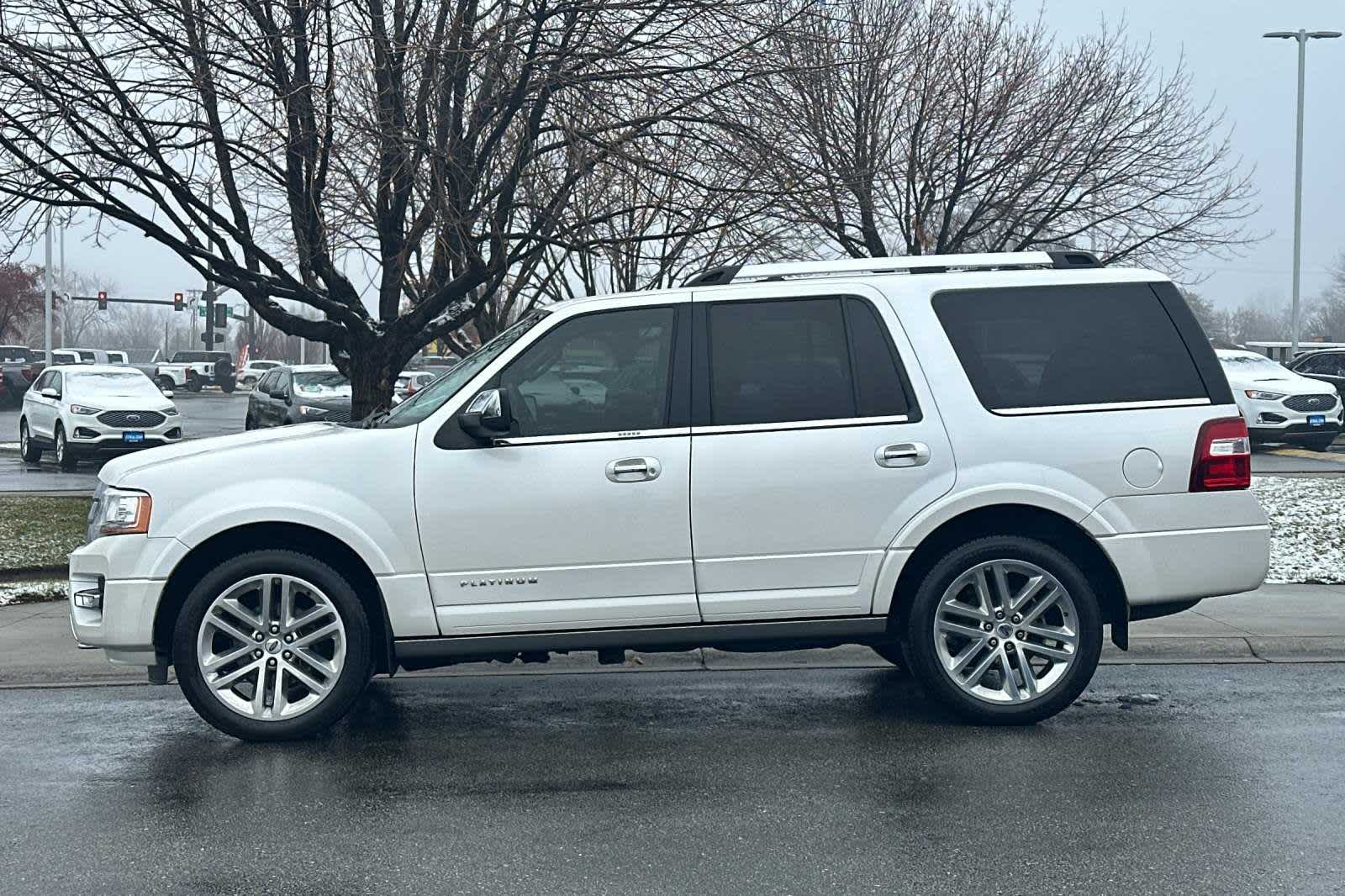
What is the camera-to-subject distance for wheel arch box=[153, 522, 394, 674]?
6.22 m

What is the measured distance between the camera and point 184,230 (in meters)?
12.3

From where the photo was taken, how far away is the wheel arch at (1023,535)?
642 cm

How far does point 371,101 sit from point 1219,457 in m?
7.81

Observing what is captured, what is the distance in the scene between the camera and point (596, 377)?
20.9 ft

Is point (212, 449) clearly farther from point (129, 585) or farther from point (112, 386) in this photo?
point (112, 386)

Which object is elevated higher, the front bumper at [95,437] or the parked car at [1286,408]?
the parked car at [1286,408]

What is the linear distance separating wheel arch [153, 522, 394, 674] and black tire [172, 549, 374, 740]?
0.10m

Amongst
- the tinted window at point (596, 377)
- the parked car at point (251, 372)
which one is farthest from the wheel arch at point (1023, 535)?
the parked car at point (251, 372)

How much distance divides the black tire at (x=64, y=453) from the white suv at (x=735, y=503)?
18451 millimetres

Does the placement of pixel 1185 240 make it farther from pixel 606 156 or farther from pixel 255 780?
pixel 255 780

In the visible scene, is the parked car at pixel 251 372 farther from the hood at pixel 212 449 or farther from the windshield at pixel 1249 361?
the hood at pixel 212 449

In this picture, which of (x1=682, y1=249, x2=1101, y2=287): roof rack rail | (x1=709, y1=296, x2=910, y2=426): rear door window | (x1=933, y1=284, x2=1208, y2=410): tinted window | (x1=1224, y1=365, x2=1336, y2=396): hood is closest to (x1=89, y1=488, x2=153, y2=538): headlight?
(x1=709, y1=296, x2=910, y2=426): rear door window

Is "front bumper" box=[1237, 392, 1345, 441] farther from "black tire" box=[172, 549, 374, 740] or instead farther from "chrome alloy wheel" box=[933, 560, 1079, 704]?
"black tire" box=[172, 549, 374, 740]

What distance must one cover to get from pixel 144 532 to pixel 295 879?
2.21m
